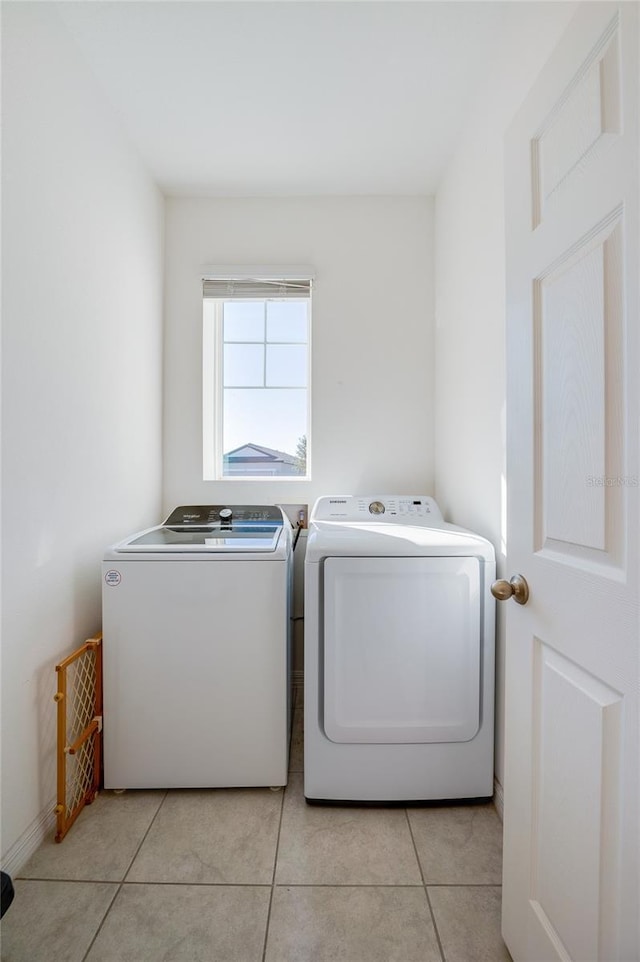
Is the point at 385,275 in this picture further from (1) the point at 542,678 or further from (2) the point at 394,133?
(1) the point at 542,678

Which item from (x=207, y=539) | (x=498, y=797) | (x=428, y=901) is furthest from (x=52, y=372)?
(x=498, y=797)

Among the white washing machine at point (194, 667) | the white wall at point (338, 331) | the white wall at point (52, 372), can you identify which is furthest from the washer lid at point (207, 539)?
the white wall at point (338, 331)

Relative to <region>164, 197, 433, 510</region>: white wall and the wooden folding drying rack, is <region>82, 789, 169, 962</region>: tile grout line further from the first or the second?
<region>164, 197, 433, 510</region>: white wall

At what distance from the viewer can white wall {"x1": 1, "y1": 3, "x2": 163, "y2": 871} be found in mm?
1268

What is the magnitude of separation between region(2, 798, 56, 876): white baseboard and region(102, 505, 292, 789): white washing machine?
21 centimetres

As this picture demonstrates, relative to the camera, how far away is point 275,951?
110 cm

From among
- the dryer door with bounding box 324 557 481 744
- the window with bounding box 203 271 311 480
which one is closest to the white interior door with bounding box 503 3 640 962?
the dryer door with bounding box 324 557 481 744

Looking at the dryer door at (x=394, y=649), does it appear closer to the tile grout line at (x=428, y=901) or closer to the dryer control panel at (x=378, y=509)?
the tile grout line at (x=428, y=901)

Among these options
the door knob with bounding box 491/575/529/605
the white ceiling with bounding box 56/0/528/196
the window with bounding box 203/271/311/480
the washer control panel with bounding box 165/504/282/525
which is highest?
the white ceiling with bounding box 56/0/528/196

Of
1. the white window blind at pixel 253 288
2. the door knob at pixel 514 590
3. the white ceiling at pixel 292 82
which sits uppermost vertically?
the white ceiling at pixel 292 82

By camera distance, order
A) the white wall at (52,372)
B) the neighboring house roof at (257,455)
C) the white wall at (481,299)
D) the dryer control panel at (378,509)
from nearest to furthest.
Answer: the white wall at (52,372) → the white wall at (481,299) → the dryer control panel at (378,509) → the neighboring house roof at (257,455)

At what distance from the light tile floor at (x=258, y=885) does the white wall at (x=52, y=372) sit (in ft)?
0.66

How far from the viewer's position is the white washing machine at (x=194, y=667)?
1.61 meters

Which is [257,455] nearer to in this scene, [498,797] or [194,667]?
[194,667]
